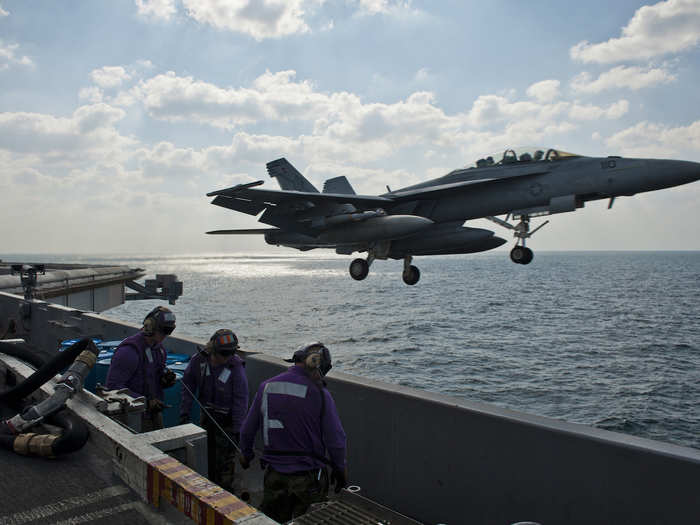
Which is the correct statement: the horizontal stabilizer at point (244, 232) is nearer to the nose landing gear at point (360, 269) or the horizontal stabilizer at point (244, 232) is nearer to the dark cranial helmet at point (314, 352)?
the nose landing gear at point (360, 269)

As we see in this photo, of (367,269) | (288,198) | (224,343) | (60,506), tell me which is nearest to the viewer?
(60,506)

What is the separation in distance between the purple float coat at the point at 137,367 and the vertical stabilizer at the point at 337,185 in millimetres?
16924

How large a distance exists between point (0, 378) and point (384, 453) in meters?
4.82

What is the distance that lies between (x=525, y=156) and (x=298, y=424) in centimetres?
1313

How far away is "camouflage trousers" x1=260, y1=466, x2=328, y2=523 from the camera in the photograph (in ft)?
12.3

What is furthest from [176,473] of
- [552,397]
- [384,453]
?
[552,397]

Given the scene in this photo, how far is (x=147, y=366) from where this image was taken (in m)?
5.34

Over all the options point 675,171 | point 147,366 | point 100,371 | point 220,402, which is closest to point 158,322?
point 147,366

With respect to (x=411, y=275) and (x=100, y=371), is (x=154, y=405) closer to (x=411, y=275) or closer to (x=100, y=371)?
(x=100, y=371)

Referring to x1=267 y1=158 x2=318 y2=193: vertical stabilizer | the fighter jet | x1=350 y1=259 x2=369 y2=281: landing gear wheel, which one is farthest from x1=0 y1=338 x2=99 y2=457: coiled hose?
x1=267 y1=158 x2=318 y2=193: vertical stabilizer

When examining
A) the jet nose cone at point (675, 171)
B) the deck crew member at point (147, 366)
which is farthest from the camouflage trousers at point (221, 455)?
the jet nose cone at point (675, 171)

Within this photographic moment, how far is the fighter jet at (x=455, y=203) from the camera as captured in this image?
43.9ft

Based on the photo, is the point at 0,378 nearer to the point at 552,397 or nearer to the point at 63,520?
the point at 63,520

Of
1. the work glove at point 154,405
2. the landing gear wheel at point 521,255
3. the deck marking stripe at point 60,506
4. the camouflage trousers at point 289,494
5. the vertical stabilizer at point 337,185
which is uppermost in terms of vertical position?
the vertical stabilizer at point 337,185
